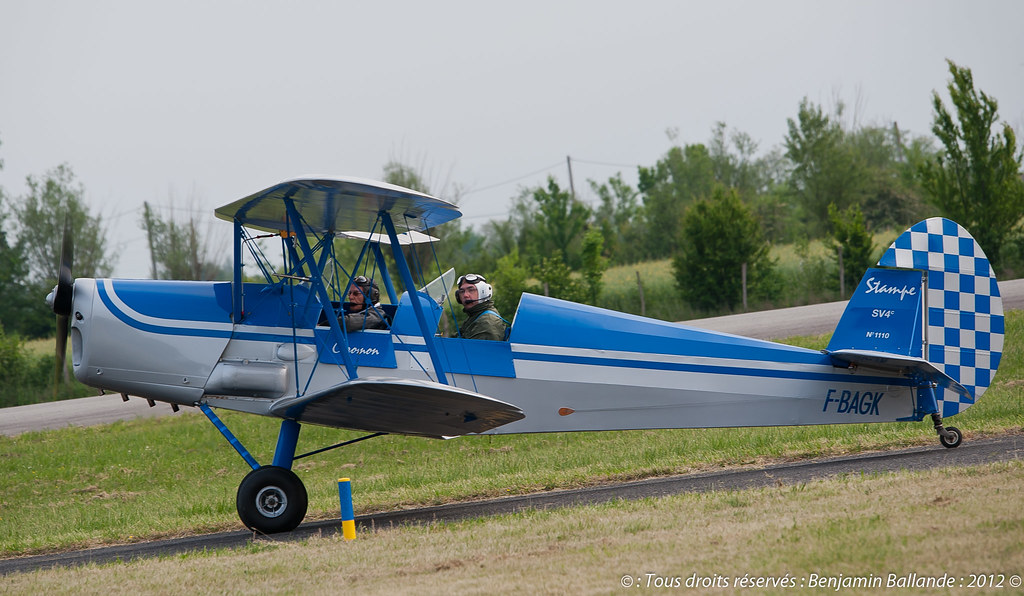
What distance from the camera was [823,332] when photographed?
1741 cm

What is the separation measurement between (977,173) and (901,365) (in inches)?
785

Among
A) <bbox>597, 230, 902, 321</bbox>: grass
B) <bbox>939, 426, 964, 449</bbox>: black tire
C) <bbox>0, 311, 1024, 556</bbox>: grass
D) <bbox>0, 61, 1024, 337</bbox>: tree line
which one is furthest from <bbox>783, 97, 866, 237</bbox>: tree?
<bbox>939, 426, 964, 449</bbox>: black tire

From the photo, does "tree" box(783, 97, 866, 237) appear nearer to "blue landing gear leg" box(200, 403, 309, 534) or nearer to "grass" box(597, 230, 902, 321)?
"grass" box(597, 230, 902, 321)

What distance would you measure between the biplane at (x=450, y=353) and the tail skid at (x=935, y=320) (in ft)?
0.04

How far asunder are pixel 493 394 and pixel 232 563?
2.51 metres

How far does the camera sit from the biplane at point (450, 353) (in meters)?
6.90

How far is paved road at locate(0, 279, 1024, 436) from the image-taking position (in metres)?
15.8

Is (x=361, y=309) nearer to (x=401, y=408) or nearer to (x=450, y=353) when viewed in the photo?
(x=450, y=353)

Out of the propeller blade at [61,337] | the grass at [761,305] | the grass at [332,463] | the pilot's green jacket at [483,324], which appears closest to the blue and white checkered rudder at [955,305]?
the grass at [332,463]

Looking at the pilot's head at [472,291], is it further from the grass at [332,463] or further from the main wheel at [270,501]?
the main wheel at [270,501]

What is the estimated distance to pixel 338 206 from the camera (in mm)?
7098

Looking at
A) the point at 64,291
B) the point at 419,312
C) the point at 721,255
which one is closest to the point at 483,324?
the point at 419,312

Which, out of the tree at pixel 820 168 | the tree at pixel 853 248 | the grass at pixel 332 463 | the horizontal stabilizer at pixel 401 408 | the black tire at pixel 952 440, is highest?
the tree at pixel 820 168

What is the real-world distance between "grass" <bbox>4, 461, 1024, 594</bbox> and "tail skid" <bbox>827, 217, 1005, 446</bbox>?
3.87ft
